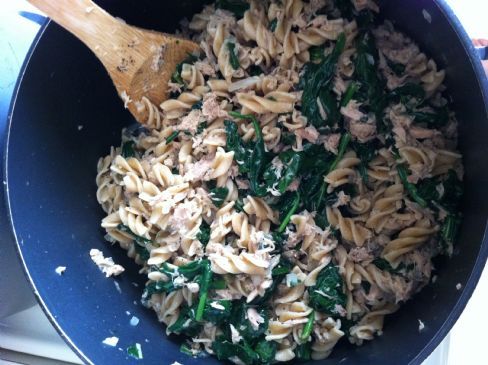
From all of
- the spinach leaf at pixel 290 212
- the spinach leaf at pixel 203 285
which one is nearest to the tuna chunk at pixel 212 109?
the spinach leaf at pixel 290 212

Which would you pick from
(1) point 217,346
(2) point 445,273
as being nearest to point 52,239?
(1) point 217,346

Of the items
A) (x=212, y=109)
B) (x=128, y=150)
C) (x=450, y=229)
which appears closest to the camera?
(x=450, y=229)

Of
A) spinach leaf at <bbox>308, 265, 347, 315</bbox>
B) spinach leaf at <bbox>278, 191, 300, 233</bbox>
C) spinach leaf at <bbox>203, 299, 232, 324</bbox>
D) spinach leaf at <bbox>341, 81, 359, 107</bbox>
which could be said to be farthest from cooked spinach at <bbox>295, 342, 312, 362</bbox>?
spinach leaf at <bbox>341, 81, 359, 107</bbox>

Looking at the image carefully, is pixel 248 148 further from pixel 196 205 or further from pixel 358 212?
pixel 358 212

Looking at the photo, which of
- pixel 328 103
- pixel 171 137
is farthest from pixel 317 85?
pixel 171 137

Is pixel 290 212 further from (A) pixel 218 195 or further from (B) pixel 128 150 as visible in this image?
(B) pixel 128 150

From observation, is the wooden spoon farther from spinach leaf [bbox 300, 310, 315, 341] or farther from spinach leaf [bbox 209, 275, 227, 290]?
spinach leaf [bbox 300, 310, 315, 341]
